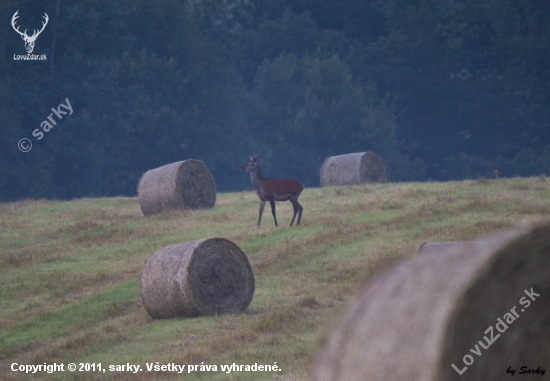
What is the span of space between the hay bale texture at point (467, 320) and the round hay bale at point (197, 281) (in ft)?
28.5

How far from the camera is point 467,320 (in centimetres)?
679

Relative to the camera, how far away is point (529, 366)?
23.0ft

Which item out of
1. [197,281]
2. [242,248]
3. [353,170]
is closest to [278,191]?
[242,248]

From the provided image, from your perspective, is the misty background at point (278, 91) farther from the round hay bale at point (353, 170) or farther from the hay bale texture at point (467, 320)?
the hay bale texture at point (467, 320)

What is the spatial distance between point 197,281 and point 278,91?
53193mm

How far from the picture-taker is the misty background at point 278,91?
56.5 metres

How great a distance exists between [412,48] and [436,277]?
201ft

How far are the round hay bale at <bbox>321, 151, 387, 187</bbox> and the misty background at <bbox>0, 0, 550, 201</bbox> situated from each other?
21948 millimetres

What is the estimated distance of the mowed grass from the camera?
12953 mm

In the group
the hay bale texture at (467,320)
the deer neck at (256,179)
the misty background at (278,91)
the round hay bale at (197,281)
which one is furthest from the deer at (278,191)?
the misty background at (278,91)

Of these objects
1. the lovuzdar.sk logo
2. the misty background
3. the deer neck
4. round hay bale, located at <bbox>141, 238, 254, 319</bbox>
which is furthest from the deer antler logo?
round hay bale, located at <bbox>141, 238, 254, 319</bbox>

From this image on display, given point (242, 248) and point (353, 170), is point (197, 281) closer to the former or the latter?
point (242, 248)

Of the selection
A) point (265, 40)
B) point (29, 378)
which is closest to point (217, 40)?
point (265, 40)

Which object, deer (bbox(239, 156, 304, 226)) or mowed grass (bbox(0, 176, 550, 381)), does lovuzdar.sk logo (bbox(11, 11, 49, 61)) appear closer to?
mowed grass (bbox(0, 176, 550, 381))
